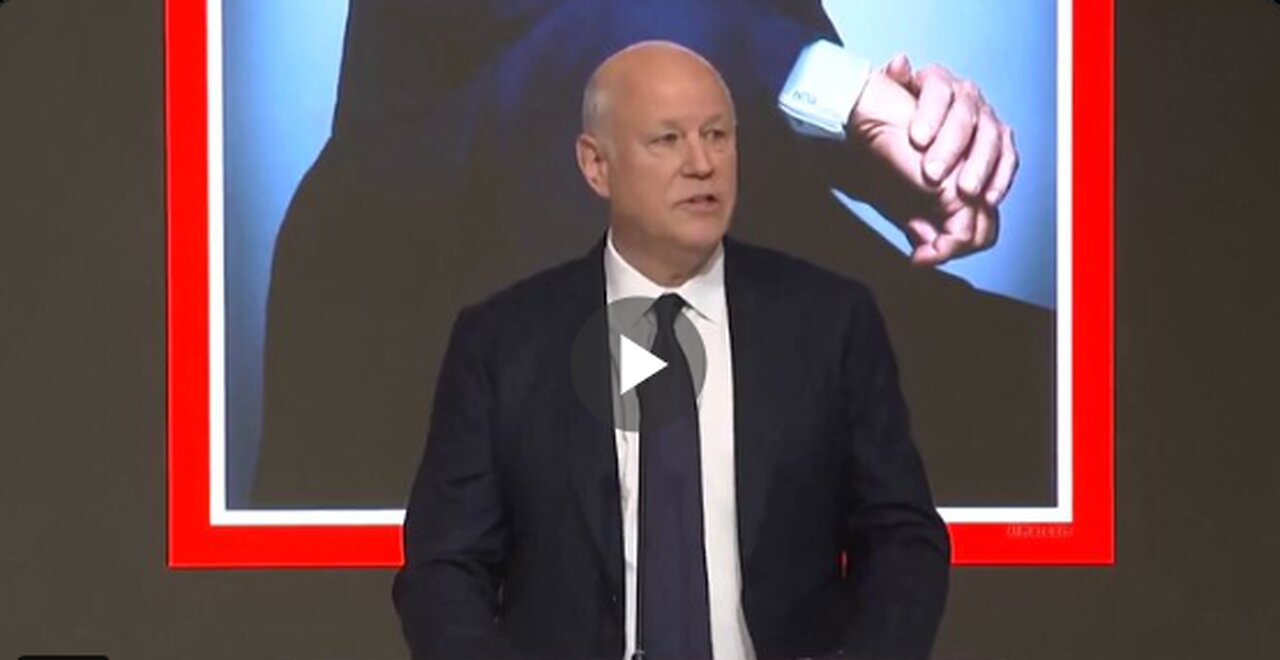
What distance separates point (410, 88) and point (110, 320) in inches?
21.8

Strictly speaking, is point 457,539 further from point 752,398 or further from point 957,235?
point 957,235

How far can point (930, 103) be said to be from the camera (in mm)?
2494

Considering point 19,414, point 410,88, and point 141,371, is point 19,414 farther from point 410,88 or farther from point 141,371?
point 410,88

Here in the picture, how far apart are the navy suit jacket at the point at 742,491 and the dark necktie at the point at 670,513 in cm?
4

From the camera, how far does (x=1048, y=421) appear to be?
8.24 ft

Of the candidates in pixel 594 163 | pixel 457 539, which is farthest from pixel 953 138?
pixel 457 539

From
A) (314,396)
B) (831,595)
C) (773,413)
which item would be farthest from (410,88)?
(831,595)

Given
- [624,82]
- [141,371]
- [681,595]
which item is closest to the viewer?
[681,595]

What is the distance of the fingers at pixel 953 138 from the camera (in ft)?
8.18

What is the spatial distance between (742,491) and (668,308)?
260mm

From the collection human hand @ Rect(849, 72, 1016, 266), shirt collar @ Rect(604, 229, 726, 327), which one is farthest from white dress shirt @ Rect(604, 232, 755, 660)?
human hand @ Rect(849, 72, 1016, 266)

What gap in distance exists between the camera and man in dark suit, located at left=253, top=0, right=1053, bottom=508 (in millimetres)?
2479

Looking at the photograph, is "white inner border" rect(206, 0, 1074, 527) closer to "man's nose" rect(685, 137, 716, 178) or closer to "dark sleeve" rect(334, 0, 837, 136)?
"dark sleeve" rect(334, 0, 837, 136)
